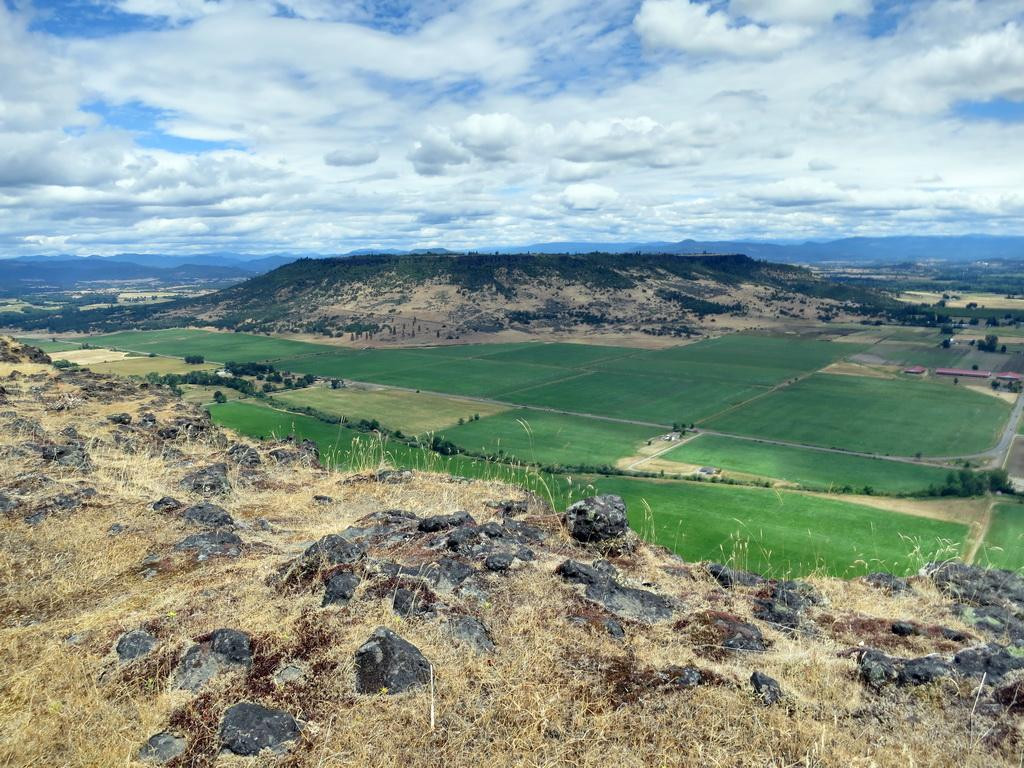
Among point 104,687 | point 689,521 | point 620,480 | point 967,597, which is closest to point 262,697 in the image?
point 104,687

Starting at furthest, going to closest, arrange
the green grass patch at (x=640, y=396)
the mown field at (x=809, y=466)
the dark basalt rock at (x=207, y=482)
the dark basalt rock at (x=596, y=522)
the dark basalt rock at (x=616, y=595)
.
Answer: the green grass patch at (x=640, y=396) → the mown field at (x=809, y=466) → the dark basalt rock at (x=207, y=482) → the dark basalt rock at (x=596, y=522) → the dark basalt rock at (x=616, y=595)

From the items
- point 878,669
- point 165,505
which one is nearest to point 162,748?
point 165,505

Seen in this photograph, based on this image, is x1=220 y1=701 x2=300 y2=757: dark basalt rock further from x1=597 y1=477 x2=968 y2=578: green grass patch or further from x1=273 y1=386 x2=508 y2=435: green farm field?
x1=273 y1=386 x2=508 y2=435: green farm field

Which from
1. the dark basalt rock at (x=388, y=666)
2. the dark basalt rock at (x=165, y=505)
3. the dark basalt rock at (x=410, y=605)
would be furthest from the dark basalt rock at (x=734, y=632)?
the dark basalt rock at (x=165, y=505)

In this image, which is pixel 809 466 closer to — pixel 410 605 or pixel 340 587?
pixel 410 605

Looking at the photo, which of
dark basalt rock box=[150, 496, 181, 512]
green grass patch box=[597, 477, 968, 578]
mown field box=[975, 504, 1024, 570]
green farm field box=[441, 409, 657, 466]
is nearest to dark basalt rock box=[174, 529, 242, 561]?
dark basalt rock box=[150, 496, 181, 512]

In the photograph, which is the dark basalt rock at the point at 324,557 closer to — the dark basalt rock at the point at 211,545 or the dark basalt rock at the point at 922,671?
the dark basalt rock at the point at 211,545

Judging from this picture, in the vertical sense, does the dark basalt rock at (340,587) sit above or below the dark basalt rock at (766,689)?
above
